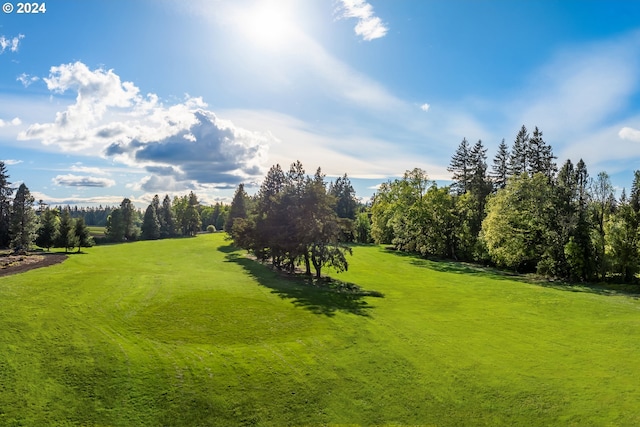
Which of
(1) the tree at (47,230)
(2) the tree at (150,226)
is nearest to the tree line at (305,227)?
(1) the tree at (47,230)

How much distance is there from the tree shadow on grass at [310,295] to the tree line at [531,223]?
31563mm

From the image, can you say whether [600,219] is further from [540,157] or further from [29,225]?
[29,225]

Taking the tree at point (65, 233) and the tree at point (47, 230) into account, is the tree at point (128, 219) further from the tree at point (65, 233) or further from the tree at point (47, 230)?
the tree at point (65, 233)

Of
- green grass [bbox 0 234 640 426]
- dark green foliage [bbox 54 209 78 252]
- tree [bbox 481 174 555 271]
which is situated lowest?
green grass [bbox 0 234 640 426]

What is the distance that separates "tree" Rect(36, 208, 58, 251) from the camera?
6594cm

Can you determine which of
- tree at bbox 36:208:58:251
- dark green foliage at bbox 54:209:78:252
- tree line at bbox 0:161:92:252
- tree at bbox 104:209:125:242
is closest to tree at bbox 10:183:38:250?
tree line at bbox 0:161:92:252

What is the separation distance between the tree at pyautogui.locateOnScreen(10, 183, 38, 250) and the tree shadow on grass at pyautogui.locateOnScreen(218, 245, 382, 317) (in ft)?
139

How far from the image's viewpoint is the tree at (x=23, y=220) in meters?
57.3

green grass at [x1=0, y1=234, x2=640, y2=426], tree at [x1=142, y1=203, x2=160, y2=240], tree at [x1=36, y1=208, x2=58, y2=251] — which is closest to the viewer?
green grass at [x1=0, y1=234, x2=640, y2=426]

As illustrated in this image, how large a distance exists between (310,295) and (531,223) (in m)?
39.0

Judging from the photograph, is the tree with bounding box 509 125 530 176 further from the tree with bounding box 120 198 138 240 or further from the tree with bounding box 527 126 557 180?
the tree with bounding box 120 198 138 240

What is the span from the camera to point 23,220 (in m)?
57.7

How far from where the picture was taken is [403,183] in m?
80.5

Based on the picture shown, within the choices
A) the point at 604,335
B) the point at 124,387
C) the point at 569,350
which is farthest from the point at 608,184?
the point at 124,387
